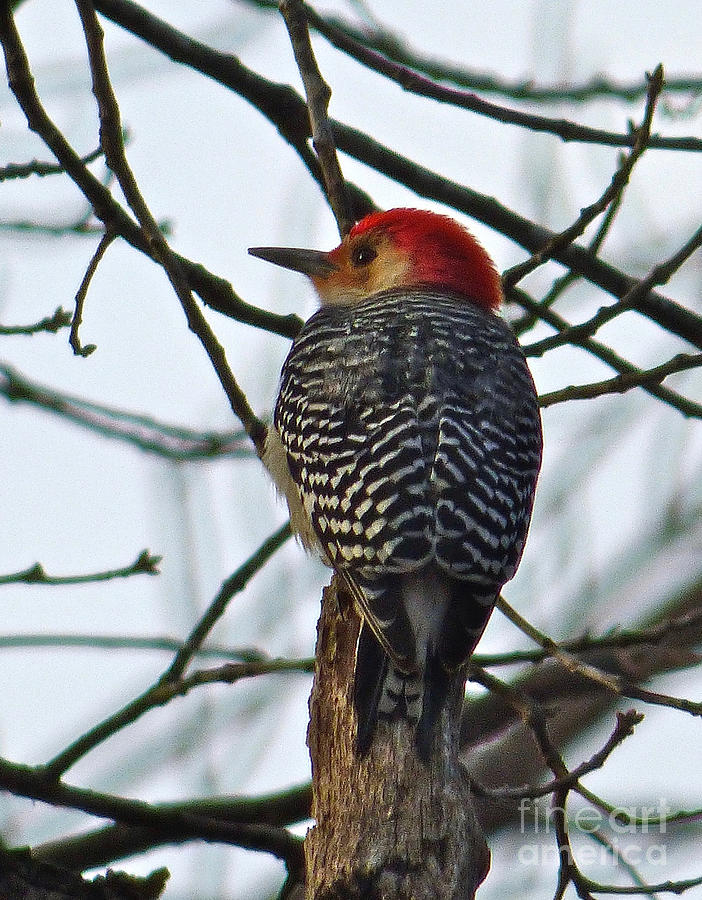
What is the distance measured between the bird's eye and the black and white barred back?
744mm

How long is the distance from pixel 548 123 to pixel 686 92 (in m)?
0.85

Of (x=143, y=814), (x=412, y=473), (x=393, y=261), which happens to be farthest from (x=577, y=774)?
(x=393, y=261)

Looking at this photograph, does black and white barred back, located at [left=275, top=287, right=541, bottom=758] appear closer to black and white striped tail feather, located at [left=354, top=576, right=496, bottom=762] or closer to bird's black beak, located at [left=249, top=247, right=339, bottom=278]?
black and white striped tail feather, located at [left=354, top=576, right=496, bottom=762]

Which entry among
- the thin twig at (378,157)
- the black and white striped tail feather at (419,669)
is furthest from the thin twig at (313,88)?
the black and white striped tail feather at (419,669)

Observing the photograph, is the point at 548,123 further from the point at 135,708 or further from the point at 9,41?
the point at 135,708

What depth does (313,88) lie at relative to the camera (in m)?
4.79

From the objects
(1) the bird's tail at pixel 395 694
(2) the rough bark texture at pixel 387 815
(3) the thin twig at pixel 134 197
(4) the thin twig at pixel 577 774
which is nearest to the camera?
(2) the rough bark texture at pixel 387 815

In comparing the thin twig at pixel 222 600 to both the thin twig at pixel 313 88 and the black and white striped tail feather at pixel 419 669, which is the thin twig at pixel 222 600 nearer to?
the black and white striped tail feather at pixel 419 669

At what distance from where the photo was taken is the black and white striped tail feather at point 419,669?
3775 mm

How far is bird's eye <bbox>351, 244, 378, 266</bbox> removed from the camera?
6.30 meters

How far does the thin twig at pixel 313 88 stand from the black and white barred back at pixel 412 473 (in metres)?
0.75

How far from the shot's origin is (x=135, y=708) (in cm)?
439

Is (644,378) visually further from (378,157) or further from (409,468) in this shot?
(378,157)

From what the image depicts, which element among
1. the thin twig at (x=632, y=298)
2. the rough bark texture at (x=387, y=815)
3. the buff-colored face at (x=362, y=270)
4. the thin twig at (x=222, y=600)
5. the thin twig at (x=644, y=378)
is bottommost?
the rough bark texture at (x=387, y=815)
